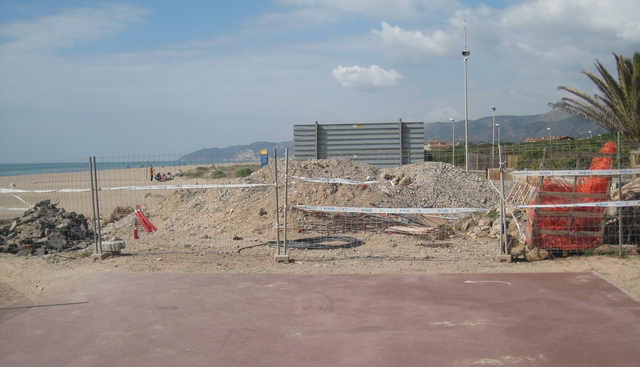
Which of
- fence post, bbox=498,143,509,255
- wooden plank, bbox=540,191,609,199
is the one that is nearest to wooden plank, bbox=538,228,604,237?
wooden plank, bbox=540,191,609,199

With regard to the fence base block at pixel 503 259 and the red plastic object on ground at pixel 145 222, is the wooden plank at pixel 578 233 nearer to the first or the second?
the fence base block at pixel 503 259

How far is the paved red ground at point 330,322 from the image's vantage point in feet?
20.3

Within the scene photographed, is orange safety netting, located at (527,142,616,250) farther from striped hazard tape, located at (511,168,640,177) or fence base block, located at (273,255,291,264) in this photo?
fence base block, located at (273,255,291,264)

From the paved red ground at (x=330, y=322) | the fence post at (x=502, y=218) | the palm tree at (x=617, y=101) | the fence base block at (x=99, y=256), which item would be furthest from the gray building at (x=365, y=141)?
the paved red ground at (x=330, y=322)

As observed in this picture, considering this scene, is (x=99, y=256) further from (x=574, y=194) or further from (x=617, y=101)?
(x=617, y=101)

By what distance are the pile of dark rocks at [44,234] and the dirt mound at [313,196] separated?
2.80 metres

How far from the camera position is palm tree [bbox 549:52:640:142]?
16.7m

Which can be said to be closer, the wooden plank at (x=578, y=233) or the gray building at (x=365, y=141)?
the wooden plank at (x=578, y=233)

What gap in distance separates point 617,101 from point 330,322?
14506 millimetres

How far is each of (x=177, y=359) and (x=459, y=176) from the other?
19502 millimetres

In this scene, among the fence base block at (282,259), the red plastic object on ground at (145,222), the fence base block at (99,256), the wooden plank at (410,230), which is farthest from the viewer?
the red plastic object on ground at (145,222)

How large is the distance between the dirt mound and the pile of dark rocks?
9.20 feet

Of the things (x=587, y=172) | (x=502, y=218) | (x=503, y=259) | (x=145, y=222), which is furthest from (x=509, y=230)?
(x=145, y=222)

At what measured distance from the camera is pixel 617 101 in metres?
17.2
